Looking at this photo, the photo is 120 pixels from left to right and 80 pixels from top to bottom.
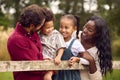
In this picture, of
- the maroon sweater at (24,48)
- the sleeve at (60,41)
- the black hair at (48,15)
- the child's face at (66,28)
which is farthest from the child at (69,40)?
the maroon sweater at (24,48)

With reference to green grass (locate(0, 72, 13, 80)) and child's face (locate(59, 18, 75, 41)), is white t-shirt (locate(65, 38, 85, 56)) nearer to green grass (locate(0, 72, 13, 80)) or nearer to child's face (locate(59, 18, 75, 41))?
child's face (locate(59, 18, 75, 41))

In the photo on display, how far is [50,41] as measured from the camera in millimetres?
4809

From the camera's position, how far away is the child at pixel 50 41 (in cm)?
477

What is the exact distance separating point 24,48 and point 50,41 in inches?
15.9

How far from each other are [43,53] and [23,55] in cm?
31

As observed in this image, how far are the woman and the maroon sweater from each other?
0.50m

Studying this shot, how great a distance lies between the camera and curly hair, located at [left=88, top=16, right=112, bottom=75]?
512cm

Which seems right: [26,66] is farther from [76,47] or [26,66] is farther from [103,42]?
[103,42]

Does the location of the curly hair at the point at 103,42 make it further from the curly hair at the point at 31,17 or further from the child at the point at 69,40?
the curly hair at the point at 31,17

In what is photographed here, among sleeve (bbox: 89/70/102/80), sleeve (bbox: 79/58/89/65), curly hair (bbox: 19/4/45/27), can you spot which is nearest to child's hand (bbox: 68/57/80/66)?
sleeve (bbox: 79/58/89/65)

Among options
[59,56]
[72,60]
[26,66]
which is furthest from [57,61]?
[26,66]

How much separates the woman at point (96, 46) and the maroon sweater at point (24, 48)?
0.50 metres

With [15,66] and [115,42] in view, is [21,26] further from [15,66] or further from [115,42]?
[115,42]

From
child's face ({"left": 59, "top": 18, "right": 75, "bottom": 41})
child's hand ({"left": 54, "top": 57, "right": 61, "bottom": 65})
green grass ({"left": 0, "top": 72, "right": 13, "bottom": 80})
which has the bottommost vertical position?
green grass ({"left": 0, "top": 72, "right": 13, "bottom": 80})
